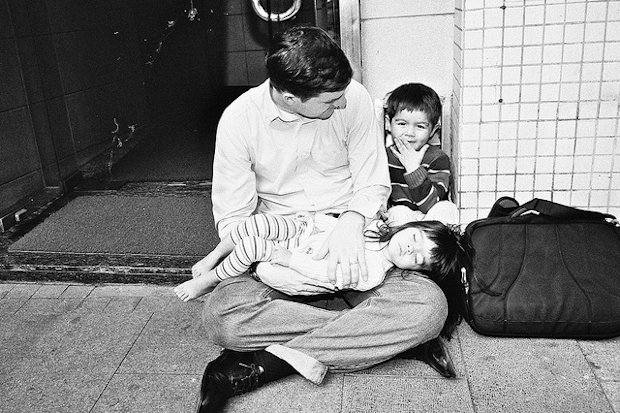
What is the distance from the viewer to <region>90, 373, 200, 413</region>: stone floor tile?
200 centimetres

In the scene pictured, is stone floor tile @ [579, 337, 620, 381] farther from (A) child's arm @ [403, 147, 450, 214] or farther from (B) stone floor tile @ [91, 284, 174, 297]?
(B) stone floor tile @ [91, 284, 174, 297]

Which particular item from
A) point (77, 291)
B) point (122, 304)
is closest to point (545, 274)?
point (122, 304)

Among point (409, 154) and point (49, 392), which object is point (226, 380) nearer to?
point (49, 392)

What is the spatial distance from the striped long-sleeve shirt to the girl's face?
0.52 m

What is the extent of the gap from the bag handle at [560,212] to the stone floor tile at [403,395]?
80cm

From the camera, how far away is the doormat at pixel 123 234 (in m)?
2.97

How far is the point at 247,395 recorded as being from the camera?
2.05 meters

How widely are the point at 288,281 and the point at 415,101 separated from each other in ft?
3.43

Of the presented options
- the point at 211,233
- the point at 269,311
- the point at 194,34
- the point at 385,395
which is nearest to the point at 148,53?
the point at 194,34

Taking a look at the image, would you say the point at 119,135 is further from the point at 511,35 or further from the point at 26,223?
the point at 511,35

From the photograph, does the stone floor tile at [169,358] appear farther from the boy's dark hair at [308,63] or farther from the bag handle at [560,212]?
the bag handle at [560,212]

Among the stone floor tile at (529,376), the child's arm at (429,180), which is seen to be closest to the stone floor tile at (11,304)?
the child's arm at (429,180)

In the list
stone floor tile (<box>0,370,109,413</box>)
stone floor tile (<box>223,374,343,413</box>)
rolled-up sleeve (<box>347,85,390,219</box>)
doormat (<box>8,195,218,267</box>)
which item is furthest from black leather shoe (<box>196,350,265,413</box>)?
doormat (<box>8,195,218,267</box>)

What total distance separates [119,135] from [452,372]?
3.61 m
